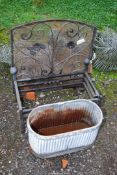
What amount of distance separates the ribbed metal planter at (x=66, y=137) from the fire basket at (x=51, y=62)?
8.9 inches

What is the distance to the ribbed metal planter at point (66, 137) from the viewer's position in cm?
320

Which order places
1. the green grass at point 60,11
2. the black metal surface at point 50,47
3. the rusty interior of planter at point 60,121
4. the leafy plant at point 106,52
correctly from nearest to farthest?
the rusty interior of planter at point 60,121 < the black metal surface at point 50,47 < the leafy plant at point 106,52 < the green grass at point 60,11

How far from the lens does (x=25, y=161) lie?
3.47 metres

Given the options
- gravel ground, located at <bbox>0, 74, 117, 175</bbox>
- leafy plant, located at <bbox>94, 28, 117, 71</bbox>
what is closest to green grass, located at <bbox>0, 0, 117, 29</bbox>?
leafy plant, located at <bbox>94, 28, 117, 71</bbox>

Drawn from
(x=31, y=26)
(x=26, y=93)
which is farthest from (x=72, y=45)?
(x=26, y=93)

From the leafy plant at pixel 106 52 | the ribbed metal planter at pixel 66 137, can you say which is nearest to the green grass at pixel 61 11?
the leafy plant at pixel 106 52

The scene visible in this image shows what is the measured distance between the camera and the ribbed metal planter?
320cm

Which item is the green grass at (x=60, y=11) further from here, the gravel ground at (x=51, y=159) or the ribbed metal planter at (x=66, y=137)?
the ribbed metal planter at (x=66, y=137)

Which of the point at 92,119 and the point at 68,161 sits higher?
the point at 92,119

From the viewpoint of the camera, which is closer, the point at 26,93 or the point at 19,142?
the point at 19,142

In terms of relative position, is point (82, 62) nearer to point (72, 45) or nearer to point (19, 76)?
point (72, 45)

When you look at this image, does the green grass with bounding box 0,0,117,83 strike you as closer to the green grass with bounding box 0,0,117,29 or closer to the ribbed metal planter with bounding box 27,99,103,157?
the green grass with bounding box 0,0,117,29

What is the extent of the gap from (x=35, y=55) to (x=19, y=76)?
1.20 feet

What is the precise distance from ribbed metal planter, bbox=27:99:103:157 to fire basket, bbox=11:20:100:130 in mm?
226
